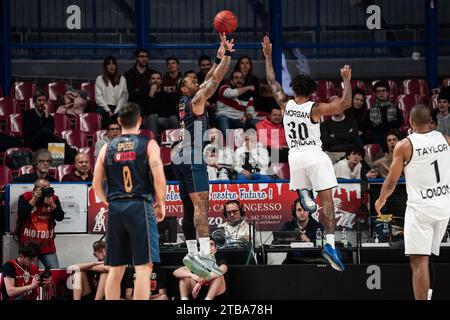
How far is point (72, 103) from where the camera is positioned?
1806 centimetres

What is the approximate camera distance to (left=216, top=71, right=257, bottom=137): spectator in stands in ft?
55.4

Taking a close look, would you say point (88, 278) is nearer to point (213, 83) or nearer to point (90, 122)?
point (213, 83)

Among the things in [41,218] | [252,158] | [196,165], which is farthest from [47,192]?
[196,165]

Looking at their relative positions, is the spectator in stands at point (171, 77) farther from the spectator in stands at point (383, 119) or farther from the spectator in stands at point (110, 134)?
the spectator in stands at point (383, 119)

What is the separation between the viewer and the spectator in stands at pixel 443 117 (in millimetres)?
16844

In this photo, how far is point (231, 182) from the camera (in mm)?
14930

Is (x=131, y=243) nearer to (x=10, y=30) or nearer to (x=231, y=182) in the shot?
(x=231, y=182)

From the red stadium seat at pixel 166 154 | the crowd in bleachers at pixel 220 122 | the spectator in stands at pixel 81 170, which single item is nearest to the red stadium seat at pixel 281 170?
the crowd in bleachers at pixel 220 122

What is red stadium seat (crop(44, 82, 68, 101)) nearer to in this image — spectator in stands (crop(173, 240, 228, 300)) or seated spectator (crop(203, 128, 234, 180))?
seated spectator (crop(203, 128, 234, 180))

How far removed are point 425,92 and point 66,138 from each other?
6542mm

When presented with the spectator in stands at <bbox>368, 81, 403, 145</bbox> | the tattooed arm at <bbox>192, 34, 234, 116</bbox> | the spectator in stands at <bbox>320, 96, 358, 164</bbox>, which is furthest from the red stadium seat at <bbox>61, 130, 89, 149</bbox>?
the tattooed arm at <bbox>192, 34, 234, 116</bbox>

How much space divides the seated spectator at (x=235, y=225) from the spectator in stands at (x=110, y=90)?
400cm

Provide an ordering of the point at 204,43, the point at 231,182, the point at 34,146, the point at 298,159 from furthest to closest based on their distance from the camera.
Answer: the point at 204,43, the point at 34,146, the point at 231,182, the point at 298,159
